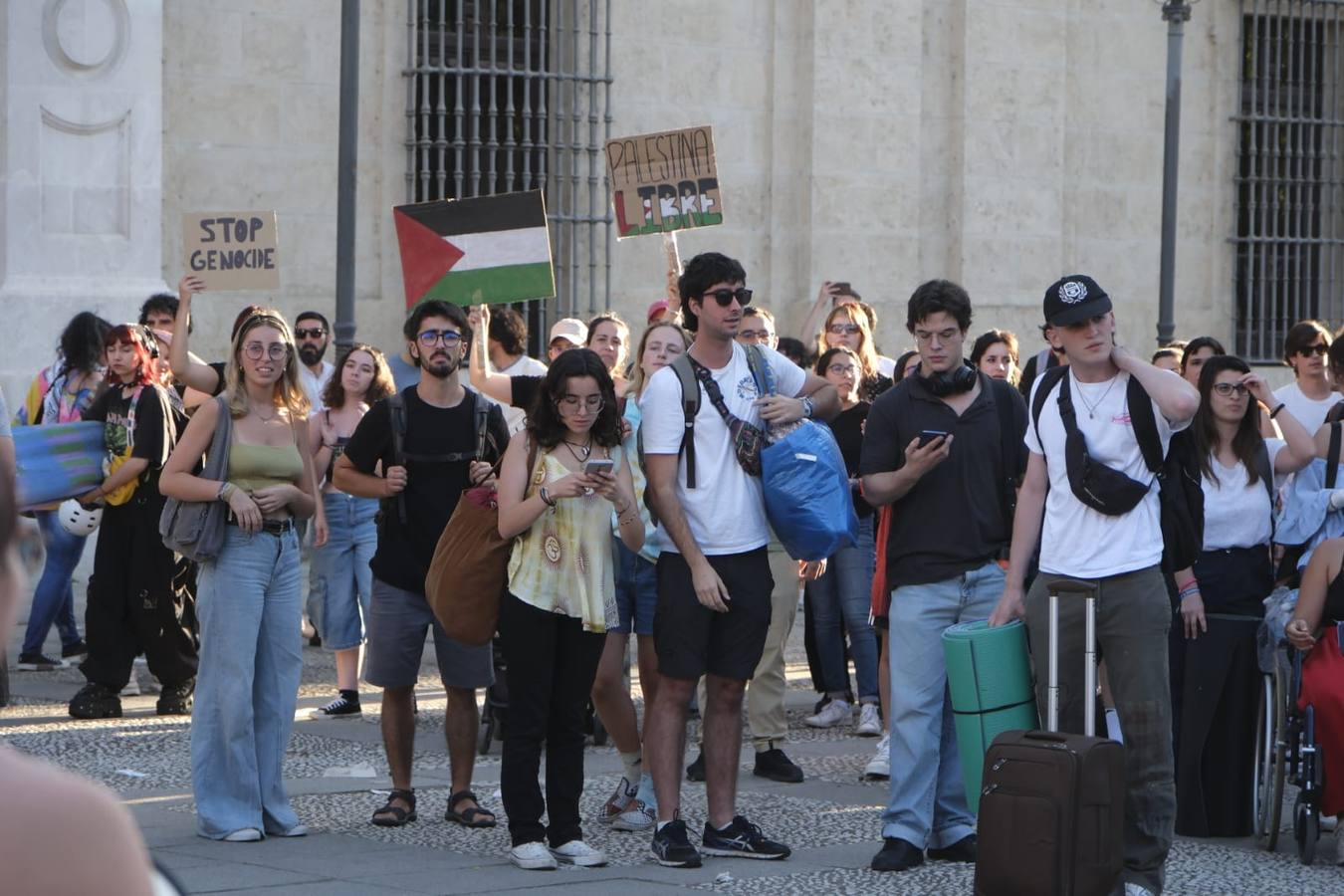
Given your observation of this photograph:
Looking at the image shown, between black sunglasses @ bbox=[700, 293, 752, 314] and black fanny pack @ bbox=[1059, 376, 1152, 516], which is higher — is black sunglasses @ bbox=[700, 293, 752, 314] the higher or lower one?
the higher one

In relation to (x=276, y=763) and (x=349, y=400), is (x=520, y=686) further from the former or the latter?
(x=349, y=400)

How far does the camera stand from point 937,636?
7.02m

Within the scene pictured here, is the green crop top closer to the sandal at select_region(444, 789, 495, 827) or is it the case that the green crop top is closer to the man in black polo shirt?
the sandal at select_region(444, 789, 495, 827)

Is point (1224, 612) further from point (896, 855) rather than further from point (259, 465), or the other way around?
point (259, 465)

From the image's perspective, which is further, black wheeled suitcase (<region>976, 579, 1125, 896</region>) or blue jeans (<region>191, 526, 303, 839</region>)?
blue jeans (<region>191, 526, 303, 839</region>)

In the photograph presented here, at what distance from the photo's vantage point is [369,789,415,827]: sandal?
750 centimetres

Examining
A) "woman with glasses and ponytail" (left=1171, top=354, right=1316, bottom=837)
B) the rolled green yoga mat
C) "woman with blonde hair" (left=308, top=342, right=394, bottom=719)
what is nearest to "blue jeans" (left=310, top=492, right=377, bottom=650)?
"woman with blonde hair" (left=308, top=342, right=394, bottom=719)

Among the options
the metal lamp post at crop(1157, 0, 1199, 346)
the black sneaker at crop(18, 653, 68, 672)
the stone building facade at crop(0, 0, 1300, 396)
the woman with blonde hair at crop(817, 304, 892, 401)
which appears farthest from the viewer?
the metal lamp post at crop(1157, 0, 1199, 346)

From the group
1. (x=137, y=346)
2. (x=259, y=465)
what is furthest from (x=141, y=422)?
(x=259, y=465)

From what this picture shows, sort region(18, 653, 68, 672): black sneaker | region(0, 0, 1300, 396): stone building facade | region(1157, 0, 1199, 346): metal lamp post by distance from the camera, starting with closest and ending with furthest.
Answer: region(18, 653, 68, 672): black sneaker < region(0, 0, 1300, 396): stone building facade < region(1157, 0, 1199, 346): metal lamp post

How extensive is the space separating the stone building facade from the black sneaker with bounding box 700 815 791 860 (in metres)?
8.44

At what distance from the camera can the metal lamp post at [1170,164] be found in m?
17.6

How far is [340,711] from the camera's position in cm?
1024

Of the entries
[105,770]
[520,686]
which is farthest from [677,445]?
[105,770]
